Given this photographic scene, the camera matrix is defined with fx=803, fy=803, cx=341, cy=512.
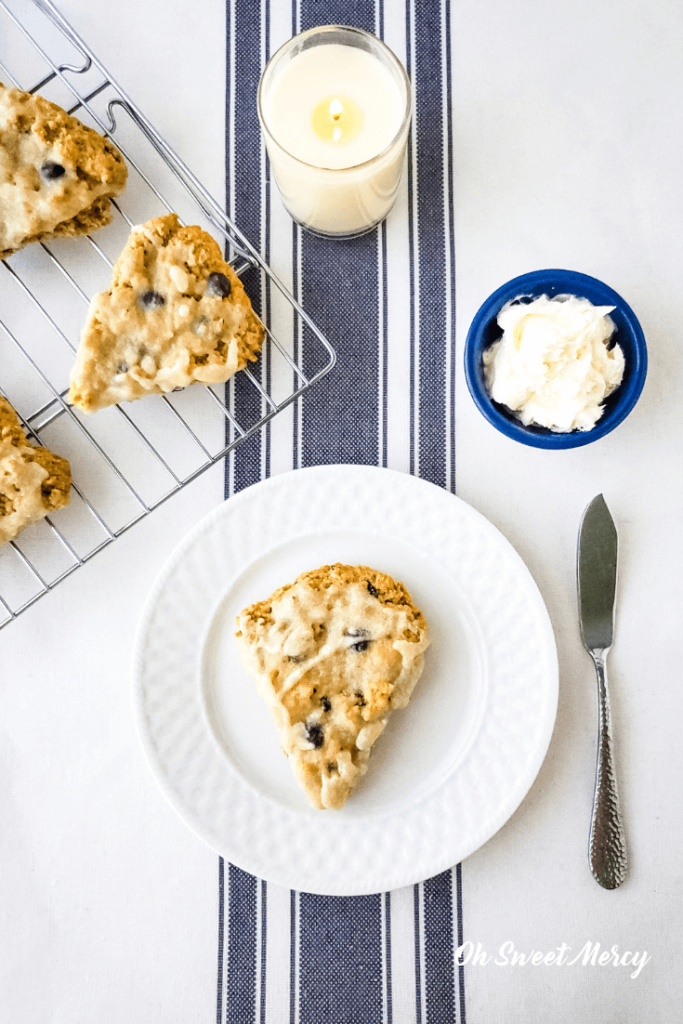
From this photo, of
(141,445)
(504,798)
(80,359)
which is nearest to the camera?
(80,359)

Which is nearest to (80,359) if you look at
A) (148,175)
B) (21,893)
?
(148,175)

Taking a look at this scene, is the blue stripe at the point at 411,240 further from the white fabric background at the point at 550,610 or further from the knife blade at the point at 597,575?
the knife blade at the point at 597,575

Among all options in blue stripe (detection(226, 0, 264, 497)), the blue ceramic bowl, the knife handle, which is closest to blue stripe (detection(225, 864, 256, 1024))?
the knife handle

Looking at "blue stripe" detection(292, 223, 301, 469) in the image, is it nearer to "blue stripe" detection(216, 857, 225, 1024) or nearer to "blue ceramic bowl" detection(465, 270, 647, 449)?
"blue ceramic bowl" detection(465, 270, 647, 449)

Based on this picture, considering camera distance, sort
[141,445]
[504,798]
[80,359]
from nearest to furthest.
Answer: [80,359]
[504,798]
[141,445]

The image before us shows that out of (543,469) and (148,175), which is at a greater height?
(148,175)

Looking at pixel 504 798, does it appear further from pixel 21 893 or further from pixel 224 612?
pixel 21 893
